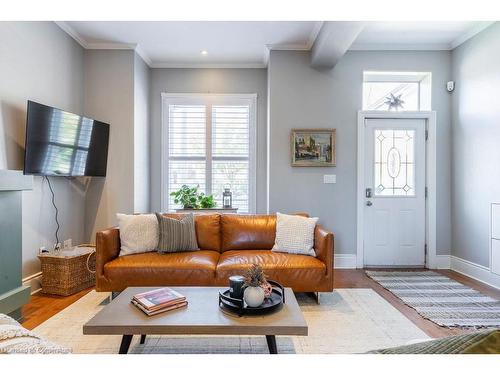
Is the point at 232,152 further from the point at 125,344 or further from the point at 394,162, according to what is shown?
the point at 125,344

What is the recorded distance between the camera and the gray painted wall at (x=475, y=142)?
3490 mm

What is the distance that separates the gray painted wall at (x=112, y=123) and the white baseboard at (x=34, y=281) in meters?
0.94

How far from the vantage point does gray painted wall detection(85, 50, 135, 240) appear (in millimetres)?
4141

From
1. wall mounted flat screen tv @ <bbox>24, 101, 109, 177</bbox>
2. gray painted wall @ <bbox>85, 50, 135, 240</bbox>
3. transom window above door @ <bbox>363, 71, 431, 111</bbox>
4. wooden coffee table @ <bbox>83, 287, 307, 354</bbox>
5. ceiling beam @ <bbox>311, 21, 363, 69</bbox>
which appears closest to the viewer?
wooden coffee table @ <bbox>83, 287, 307, 354</bbox>

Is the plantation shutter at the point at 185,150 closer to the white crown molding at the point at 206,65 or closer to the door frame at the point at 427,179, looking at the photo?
the white crown molding at the point at 206,65

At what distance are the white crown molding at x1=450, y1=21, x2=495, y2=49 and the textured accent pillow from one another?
3976mm

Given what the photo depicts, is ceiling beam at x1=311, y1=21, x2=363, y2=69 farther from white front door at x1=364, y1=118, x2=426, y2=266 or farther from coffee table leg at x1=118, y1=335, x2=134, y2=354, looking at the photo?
coffee table leg at x1=118, y1=335, x2=134, y2=354

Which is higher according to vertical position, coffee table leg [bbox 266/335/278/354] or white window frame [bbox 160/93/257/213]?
white window frame [bbox 160/93/257/213]

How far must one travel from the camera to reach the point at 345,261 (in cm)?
427

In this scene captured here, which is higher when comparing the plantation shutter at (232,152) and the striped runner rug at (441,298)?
the plantation shutter at (232,152)

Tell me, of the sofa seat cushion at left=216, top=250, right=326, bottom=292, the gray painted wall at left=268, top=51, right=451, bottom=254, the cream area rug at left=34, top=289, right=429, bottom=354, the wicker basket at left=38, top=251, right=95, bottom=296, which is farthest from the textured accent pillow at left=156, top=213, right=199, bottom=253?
the gray painted wall at left=268, top=51, right=451, bottom=254

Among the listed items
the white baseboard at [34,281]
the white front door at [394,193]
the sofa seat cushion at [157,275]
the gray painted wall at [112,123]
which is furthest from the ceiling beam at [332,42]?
the white baseboard at [34,281]

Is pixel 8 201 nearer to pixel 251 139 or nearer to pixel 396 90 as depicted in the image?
pixel 251 139
